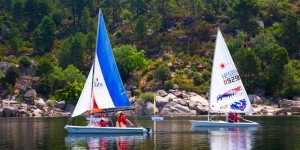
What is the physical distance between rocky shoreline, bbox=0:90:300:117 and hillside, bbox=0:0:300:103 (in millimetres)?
4051

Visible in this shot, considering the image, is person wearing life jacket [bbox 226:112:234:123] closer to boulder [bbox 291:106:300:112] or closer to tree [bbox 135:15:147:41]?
boulder [bbox 291:106:300:112]

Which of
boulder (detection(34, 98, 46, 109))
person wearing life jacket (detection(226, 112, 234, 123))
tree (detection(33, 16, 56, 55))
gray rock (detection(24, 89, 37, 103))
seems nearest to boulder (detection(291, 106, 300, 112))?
person wearing life jacket (detection(226, 112, 234, 123))

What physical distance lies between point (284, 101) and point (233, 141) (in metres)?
70.9

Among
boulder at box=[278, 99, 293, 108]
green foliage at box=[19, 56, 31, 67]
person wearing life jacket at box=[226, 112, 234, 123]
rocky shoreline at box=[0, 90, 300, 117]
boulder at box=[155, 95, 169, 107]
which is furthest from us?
green foliage at box=[19, 56, 31, 67]

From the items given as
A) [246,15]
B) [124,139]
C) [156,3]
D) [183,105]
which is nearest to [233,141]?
[124,139]

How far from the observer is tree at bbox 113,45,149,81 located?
→ 486 ft

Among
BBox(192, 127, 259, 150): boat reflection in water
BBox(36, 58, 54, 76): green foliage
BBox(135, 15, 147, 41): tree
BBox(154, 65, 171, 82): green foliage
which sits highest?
BBox(135, 15, 147, 41): tree

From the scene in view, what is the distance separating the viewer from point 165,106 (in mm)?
123688

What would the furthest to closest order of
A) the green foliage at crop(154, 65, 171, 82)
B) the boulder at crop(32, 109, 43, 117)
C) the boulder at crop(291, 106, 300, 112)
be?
the green foliage at crop(154, 65, 171, 82), the boulder at crop(32, 109, 43, 117), the boulder at crop(291, 106, 300, 112)

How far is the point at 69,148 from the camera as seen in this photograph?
1889 inches

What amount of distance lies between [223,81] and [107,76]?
689 inches

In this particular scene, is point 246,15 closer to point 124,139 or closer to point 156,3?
point 156,3

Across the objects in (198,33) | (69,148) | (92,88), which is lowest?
(69,148)

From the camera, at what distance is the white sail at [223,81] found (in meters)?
73.4
